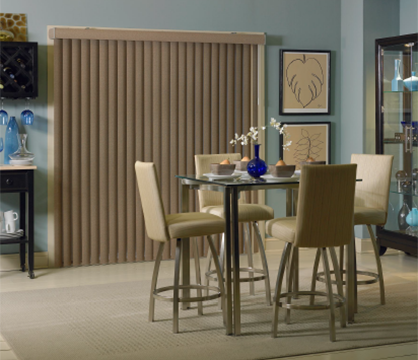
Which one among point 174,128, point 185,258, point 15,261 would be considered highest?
point 174,128

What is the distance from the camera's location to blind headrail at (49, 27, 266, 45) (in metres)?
4.94

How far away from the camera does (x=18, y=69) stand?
15.6ft

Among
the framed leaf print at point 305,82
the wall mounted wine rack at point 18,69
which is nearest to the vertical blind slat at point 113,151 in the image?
the wall mounted wine rack at point 18,69

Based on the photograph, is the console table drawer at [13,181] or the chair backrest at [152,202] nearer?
the chair backrest at [152,202]

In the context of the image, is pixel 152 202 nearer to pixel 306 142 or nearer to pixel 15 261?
pixel 15 261

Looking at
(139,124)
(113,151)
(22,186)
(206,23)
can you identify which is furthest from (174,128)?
(22,186)

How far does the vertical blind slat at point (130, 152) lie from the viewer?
5.15 m

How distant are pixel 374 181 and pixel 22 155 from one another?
2665 mm

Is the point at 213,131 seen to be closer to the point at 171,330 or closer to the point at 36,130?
the point at 36,130

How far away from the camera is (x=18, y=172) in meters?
4.61

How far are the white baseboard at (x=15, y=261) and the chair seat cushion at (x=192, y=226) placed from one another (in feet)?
6.29

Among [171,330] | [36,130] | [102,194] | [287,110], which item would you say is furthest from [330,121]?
[171,330]

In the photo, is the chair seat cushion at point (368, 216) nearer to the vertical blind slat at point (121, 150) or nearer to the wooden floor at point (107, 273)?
the wooden floor at point (107, 273)

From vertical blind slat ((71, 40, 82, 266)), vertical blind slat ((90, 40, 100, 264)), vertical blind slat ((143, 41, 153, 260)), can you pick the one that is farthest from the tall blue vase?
vertical blind slat ((143, 41, 153, 260))
